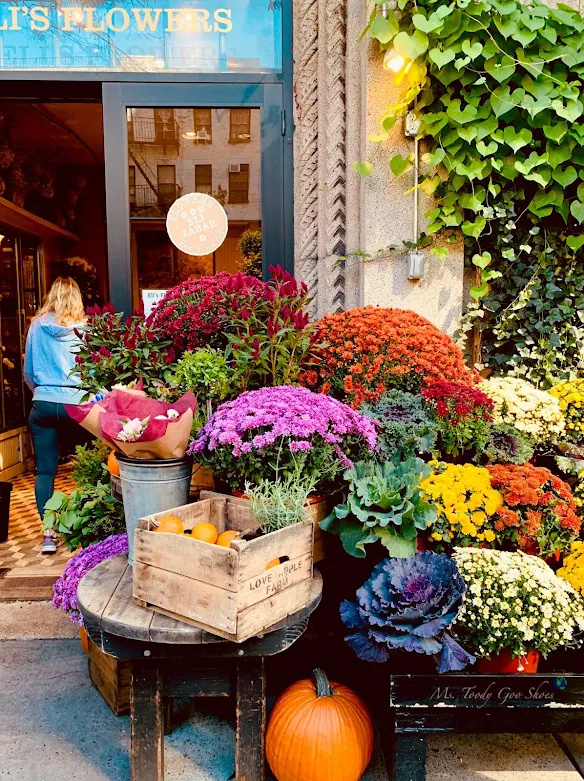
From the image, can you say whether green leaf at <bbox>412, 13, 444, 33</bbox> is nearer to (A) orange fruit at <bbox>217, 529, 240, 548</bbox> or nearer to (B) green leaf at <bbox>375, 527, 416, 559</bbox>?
(B) green leaf at <bbox>375, 527, 416, 559</bbox>

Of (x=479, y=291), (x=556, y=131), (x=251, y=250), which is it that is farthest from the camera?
(x=251, y=250)

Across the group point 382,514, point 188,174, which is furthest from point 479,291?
point 188,174

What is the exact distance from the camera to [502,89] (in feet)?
10.9

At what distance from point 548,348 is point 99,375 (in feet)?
8.66

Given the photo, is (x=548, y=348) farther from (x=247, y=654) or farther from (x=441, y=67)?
(x=247, y=654)

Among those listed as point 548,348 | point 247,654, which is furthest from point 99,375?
point 548,348

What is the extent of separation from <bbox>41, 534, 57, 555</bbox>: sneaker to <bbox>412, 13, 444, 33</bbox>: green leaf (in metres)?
4.09

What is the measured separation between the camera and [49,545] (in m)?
4.39

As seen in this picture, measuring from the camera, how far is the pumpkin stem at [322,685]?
7.25 feet

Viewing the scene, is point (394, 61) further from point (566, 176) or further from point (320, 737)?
point (320, 737)

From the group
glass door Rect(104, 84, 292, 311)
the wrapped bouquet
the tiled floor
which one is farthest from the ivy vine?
the tiled floor

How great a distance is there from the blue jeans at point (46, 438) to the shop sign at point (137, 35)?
2.37 metres

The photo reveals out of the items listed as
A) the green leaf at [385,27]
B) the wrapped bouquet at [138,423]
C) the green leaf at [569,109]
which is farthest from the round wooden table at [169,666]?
the green leaf at [385,27]

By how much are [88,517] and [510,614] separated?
190 cm
